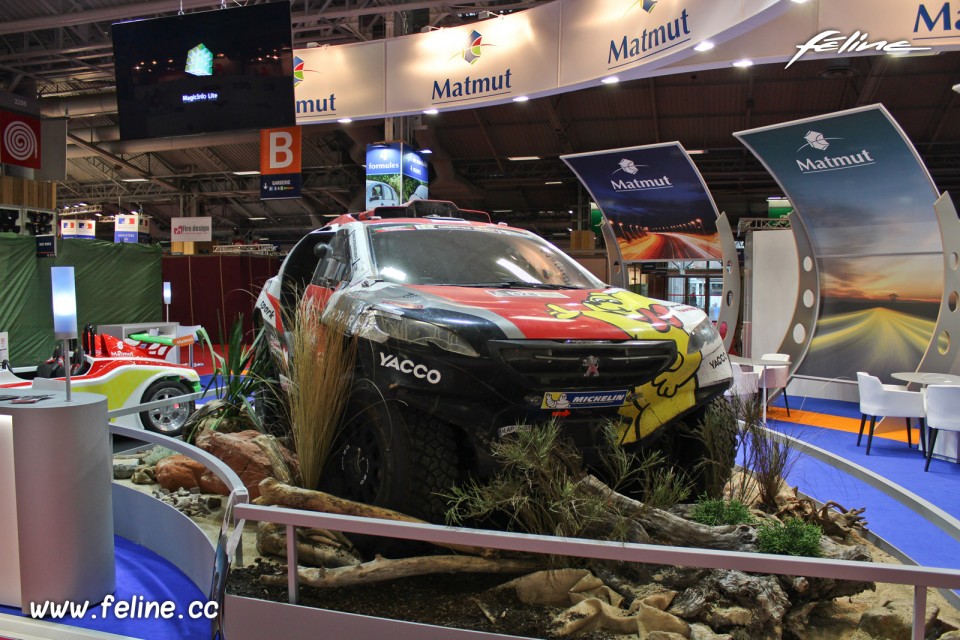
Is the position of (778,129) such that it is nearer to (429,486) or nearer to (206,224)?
(429,486)

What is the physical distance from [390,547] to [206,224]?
22770 mm

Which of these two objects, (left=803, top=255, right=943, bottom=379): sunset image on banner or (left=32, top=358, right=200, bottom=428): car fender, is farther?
(left=803, top=255, right=943, bottom=379): sunset image on banner

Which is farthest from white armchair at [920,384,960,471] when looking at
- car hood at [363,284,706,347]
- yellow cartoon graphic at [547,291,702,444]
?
yellow cartoon graphic at [547,291,702,444]

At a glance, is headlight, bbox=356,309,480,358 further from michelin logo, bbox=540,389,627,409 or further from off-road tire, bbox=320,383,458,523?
michelin logo, bbox=540,389,627,409

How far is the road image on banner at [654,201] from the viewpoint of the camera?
9289mm

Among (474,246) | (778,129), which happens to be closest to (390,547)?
(474,246)

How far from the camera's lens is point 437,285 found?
376cm

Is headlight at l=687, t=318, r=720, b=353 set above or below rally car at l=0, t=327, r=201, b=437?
above

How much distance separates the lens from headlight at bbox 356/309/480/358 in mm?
2951

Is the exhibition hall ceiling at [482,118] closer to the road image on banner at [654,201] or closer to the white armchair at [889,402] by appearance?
the road image on banner at [654,201]

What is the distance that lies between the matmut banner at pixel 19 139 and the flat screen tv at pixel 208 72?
26.0 feet

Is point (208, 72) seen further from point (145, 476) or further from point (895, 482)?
point (895, 482)

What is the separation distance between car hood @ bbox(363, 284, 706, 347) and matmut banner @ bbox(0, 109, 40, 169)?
1353 centimetres

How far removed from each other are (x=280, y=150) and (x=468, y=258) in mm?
9447
